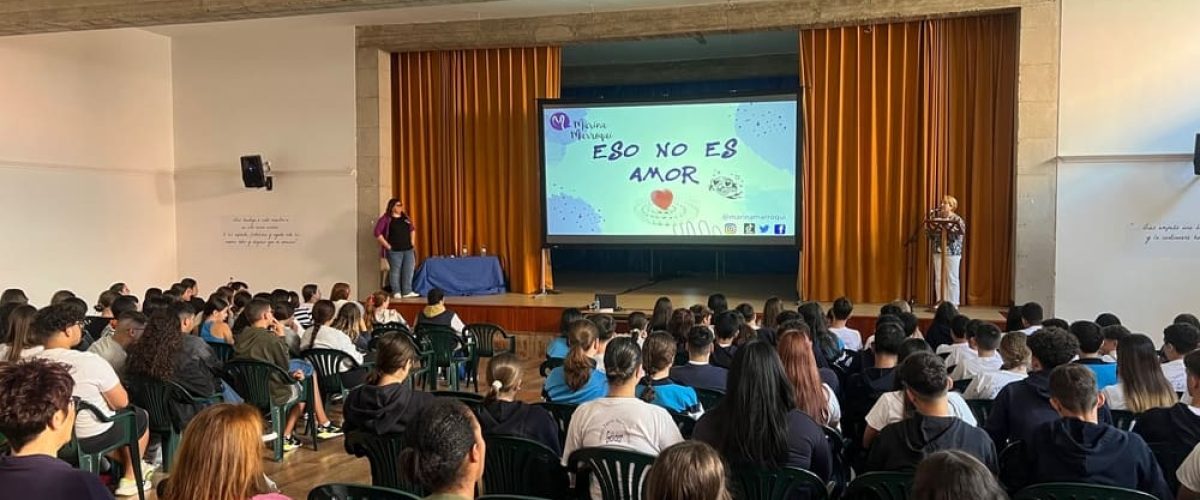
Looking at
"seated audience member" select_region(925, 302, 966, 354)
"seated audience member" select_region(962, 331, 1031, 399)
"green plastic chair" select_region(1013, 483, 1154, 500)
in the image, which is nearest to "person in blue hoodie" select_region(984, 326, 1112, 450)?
"seated audience member" select_region(962, 331, 1031, 399)

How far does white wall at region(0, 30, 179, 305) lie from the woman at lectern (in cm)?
952

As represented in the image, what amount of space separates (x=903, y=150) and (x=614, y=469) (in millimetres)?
7466

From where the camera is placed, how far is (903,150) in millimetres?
9219

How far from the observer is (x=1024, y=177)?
336 inches

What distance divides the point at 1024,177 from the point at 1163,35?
1751mm

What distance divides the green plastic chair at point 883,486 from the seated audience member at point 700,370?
4.00 ft

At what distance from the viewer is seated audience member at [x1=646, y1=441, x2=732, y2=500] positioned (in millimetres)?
1735

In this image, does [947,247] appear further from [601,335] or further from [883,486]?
[883,486]

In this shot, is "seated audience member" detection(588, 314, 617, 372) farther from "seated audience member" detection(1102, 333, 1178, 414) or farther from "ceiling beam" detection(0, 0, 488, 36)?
"ceiling beam" detection(0, 0, 488, 36)

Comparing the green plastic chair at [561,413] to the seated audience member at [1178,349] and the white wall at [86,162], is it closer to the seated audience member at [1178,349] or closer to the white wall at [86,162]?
the seated audience member at [1178,349]

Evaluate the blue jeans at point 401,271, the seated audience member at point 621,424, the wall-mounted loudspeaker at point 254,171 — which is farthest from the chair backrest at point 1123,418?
the wall-mounted loudspeaker at point 254,171

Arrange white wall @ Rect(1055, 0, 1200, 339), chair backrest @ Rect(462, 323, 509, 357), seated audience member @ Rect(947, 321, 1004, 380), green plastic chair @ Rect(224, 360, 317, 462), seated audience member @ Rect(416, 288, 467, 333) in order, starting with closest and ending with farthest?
seated audience member @ Rect(947, 321, 1004, 380), green plastic chair @ Rect(224, 360, 317, 462), seated audience member @ Rect(416, 288, 467, 333), chair backrest @ Rect(462, 323, 509, 357), white wall @ Rect(1055, 0, 1200, 339)

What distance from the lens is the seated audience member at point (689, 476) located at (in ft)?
5.69

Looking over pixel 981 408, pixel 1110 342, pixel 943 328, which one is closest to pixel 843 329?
pixel 943 328
